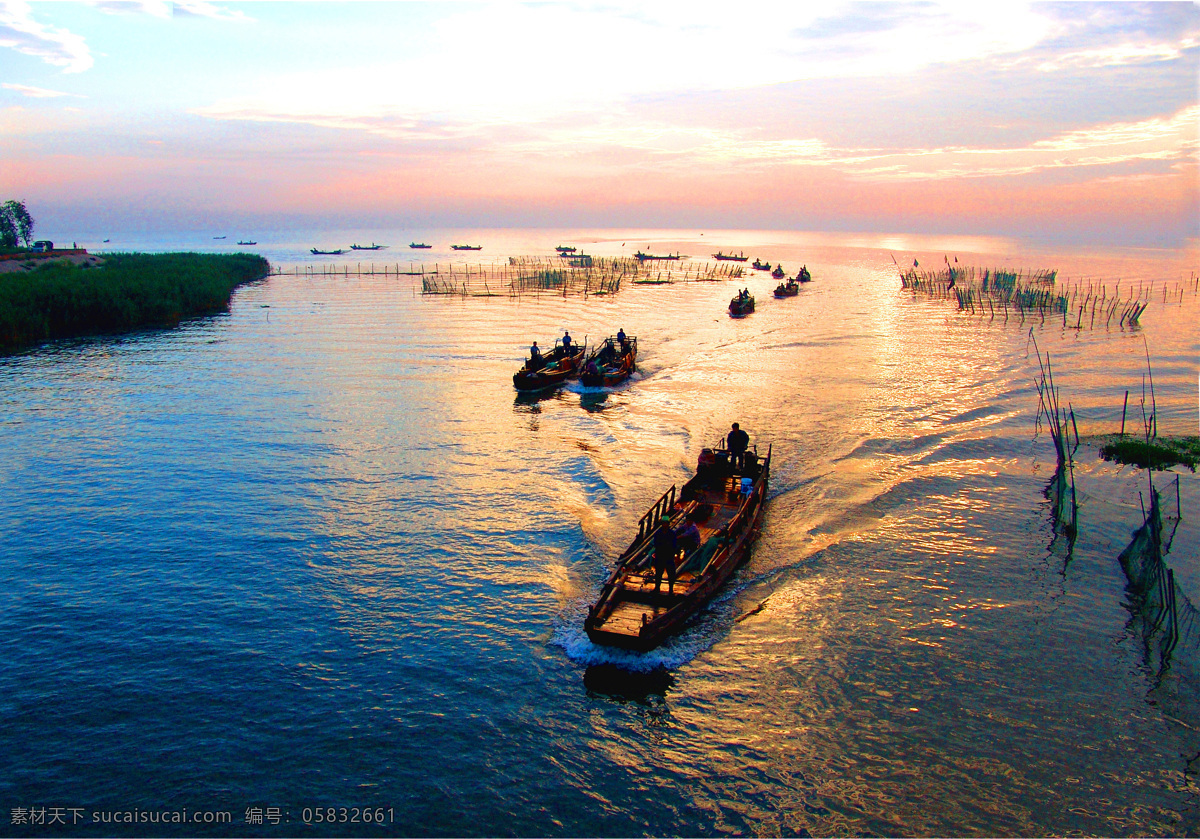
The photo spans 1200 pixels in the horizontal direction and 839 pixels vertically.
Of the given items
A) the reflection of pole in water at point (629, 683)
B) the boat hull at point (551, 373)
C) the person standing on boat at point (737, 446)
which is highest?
the boat hull at point (551, 373)

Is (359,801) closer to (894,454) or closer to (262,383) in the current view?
(894,454)

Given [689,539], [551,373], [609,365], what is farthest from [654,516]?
[609,365]

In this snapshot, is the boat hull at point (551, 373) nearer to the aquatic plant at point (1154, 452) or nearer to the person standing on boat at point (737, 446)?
the person standing on boat at point (737, 446)

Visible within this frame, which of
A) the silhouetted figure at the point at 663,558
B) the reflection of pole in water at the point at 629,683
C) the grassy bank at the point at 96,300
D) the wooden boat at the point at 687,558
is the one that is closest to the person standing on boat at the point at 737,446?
the wooden boat at the point at 687,558

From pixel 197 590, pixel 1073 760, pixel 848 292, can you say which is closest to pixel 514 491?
pixel 197 590

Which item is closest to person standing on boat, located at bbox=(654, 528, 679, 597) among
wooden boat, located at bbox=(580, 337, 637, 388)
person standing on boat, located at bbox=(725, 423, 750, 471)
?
person standing on boat, located at bbox=(725, 423, 750, 471)
